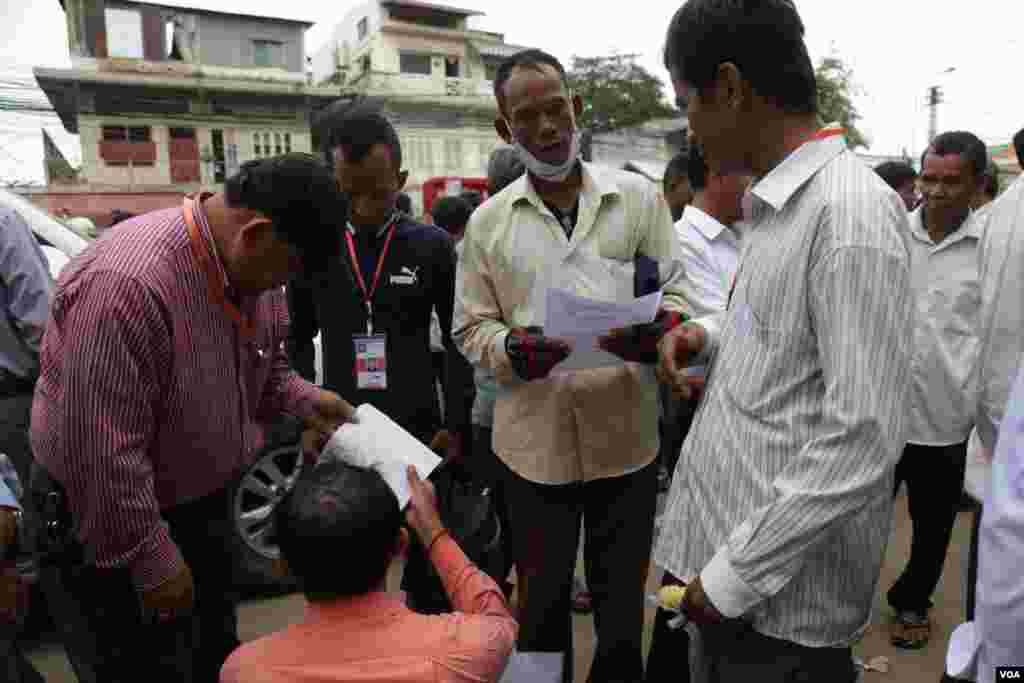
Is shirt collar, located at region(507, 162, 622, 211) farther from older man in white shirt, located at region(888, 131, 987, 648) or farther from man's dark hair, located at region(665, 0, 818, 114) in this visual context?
older man in white shirt, located at region(888, 131, 987, 648)

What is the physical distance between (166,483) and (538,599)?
1.08m

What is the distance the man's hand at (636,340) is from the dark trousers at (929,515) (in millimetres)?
1780

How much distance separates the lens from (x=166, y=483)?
168 cm

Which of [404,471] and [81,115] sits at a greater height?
[81,115]

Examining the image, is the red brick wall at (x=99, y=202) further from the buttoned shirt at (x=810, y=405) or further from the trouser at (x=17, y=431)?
the buttoned shirt at (x=810, y=405)

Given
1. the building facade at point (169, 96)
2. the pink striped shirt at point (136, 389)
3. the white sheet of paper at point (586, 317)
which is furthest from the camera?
the building facade at point (169, 96)

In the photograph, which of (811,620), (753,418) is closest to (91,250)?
(753,418)

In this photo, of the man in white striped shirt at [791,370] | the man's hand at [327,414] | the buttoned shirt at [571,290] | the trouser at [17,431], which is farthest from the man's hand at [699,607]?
the trouser at [17,431]

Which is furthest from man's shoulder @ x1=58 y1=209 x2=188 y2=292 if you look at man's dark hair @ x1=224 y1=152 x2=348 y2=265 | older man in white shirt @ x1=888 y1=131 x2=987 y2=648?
older man in white shirt @ x1=888 y1=131 x2=987 y2=648

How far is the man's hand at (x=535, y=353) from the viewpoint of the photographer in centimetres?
179

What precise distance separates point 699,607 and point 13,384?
2.57 meters

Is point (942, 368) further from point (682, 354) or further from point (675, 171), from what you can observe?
point (682, 354)

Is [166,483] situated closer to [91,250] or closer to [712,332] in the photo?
[91,250]

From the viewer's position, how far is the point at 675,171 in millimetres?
3830
